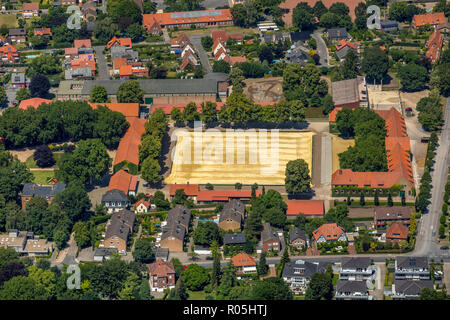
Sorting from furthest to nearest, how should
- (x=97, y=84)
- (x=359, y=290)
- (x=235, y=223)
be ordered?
(x=97, y=84) → (x=235, y=223) → (x=359, y=290)

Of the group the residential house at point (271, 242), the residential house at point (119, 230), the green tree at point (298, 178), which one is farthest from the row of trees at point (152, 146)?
the residential house at point (271, 242)

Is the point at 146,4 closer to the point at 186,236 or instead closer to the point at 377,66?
the point at 377,66

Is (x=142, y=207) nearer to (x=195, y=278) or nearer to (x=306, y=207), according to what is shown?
(x=195, y=278)

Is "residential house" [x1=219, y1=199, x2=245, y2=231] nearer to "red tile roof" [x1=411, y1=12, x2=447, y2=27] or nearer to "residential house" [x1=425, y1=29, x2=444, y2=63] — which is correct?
"residential house" [x1=425, y1=29, x2=444, y2=63]

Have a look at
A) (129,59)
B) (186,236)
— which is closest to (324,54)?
(129,59)

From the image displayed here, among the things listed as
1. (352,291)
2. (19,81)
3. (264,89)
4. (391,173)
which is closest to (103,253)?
(352,291)

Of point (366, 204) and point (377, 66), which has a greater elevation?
point (377, 66)

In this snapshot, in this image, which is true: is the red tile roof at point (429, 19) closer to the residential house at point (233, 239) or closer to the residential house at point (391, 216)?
the residential house at point (391, 216)
